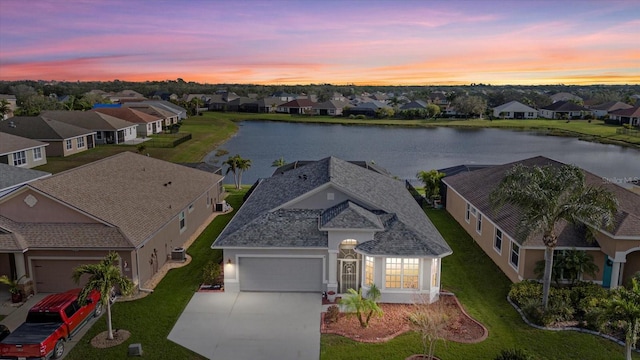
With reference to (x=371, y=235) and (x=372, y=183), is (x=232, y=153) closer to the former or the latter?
(x=372, y=183)

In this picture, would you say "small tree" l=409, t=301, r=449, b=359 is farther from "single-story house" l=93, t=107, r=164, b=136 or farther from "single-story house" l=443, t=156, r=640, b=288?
"single-story house" l=93, t=107, r=164, b=136

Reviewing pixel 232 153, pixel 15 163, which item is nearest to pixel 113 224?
pixel 15 163

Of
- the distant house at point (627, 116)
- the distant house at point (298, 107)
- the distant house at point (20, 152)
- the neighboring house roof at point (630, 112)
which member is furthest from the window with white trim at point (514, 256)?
the distant house at point (298, 107)

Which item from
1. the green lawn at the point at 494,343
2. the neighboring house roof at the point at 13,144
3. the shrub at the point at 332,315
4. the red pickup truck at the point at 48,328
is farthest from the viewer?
the neighboring house roof at the point at 13,144

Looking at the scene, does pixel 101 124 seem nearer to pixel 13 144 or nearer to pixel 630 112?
pixel 13 144

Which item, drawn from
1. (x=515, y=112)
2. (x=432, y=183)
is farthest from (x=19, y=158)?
(x=515, y=112)

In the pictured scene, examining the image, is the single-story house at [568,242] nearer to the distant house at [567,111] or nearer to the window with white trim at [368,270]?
the window with white trim at [368,270]
